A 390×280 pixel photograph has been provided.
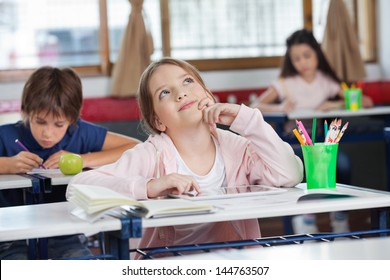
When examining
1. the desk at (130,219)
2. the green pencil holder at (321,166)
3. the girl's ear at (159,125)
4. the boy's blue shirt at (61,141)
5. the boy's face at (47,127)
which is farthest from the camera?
the boy's blue shirt at (61,141)

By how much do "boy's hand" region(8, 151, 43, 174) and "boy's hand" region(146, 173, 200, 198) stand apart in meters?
1.03

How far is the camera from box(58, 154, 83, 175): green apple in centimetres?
272

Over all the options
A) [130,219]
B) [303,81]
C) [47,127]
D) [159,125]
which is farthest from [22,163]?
[303,81]

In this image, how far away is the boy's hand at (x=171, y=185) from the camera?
191 centimetres

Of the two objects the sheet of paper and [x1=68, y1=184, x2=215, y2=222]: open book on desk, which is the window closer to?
the sheet of paper

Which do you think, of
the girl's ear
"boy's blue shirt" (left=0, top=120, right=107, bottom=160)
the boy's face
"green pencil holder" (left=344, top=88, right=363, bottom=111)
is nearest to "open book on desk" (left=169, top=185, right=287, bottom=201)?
the girl's ear

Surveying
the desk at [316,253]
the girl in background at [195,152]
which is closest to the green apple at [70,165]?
the girl in background at [195,152]

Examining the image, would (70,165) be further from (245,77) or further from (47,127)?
(245,77)

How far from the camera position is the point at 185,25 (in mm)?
5883

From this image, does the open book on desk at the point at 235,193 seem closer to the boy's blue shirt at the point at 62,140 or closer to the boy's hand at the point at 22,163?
the boy's hand at the point at 22,163

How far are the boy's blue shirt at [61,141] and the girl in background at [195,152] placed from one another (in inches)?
35.5
